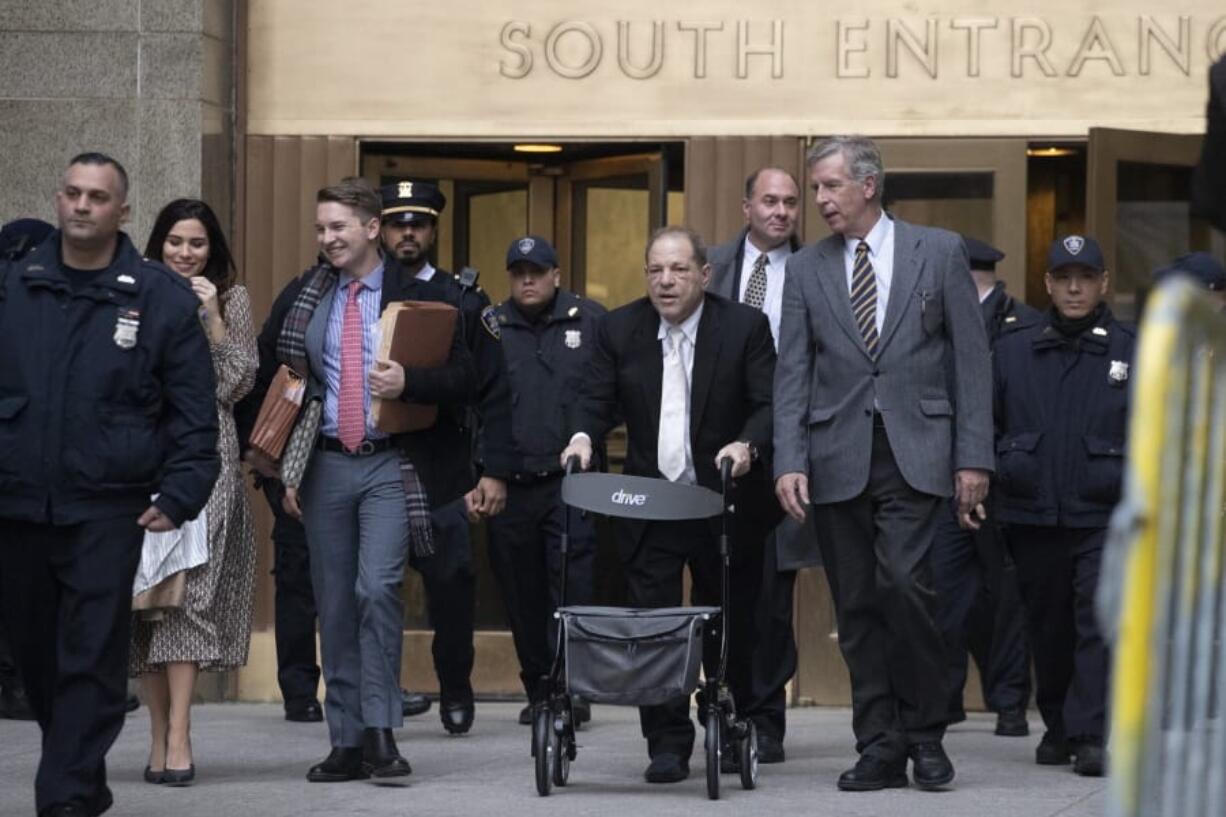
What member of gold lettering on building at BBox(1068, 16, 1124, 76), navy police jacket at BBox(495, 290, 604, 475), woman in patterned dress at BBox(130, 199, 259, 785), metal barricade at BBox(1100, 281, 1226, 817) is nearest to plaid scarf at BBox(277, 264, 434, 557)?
woman in patterned dress at BBox(130, 199, 259, 785)

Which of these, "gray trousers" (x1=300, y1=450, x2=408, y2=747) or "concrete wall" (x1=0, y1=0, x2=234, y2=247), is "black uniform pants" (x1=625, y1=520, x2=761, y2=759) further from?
"concrete wall" (x1=0, y1=0, x2=234, y2=247)

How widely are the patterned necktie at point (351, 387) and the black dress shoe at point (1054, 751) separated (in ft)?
9.49

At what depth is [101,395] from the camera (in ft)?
23.8

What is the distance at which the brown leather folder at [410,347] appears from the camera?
844cm

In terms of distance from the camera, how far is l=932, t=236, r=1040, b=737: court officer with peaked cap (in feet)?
34.2

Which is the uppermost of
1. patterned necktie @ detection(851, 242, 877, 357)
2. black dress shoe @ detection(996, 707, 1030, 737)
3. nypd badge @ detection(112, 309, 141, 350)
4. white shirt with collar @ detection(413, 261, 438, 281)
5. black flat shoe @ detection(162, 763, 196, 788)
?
white shirt with collar @ detection(413, 261, 438, 281)

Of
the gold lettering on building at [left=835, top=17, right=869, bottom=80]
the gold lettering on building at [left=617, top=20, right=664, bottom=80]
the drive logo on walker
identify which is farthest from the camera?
the gold lettering on building at [left=617, top=20, right=664, bottom=80]

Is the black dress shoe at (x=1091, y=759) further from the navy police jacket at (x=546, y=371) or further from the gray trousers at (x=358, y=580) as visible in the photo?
the navy police jacket at (x=546, y=371)

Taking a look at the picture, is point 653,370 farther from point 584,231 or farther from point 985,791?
point 584,231

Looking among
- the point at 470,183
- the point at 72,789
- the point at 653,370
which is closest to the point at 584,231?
the point at 470,183

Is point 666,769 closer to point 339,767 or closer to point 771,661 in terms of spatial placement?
point 771,661

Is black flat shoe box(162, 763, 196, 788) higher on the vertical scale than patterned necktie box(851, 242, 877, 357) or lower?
lower

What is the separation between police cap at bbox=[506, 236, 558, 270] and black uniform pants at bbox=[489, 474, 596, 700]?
3.15ft

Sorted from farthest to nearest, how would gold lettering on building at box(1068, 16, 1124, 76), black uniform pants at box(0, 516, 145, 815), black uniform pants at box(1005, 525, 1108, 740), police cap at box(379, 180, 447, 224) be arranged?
gold lettering on building at box(1068, 16, 1124, 76)
police cap at box(379, 180, 447, 224)
black uniform pants at box(1005, 525, 1108, 740)
black uniform pants at box(0, 516, 145, 815)
